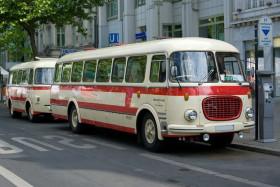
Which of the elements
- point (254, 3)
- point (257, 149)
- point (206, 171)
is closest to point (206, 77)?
point (257, 149)

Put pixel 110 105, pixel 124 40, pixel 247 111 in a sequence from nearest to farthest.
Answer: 1. pixel 247 111
2. pixel 110 105
3. pixel 124 40

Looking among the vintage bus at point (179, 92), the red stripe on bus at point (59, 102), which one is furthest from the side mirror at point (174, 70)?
the red stripe on bus at point (59, 102)

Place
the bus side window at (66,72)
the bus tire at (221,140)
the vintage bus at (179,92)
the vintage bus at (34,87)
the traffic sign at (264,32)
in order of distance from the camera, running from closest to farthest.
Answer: the vintage bus at (179,92) → the bus tire at (221,140) → the traffic sign at (264,32) → the bus side window at (66,72) → the vintage bus at (34,87)

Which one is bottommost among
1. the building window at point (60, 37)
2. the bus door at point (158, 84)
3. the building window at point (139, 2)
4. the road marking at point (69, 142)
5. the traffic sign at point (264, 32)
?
the road marking at point (69, 142)

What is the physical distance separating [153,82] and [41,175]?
12.5ft

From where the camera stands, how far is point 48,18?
101 feet

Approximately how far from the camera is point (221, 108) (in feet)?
35.8

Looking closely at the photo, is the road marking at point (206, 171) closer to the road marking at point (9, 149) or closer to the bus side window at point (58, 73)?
the road marking at point (9, 149)

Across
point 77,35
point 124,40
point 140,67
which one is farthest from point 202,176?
point 77,35

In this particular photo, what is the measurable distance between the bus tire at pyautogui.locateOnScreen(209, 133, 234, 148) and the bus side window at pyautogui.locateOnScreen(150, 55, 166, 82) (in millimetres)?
2054

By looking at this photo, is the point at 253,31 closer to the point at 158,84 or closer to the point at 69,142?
the point at 69,142

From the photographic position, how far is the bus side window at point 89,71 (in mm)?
14797

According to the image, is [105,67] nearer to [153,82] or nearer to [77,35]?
[153,82]

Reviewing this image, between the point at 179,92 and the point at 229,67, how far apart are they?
1.55m
